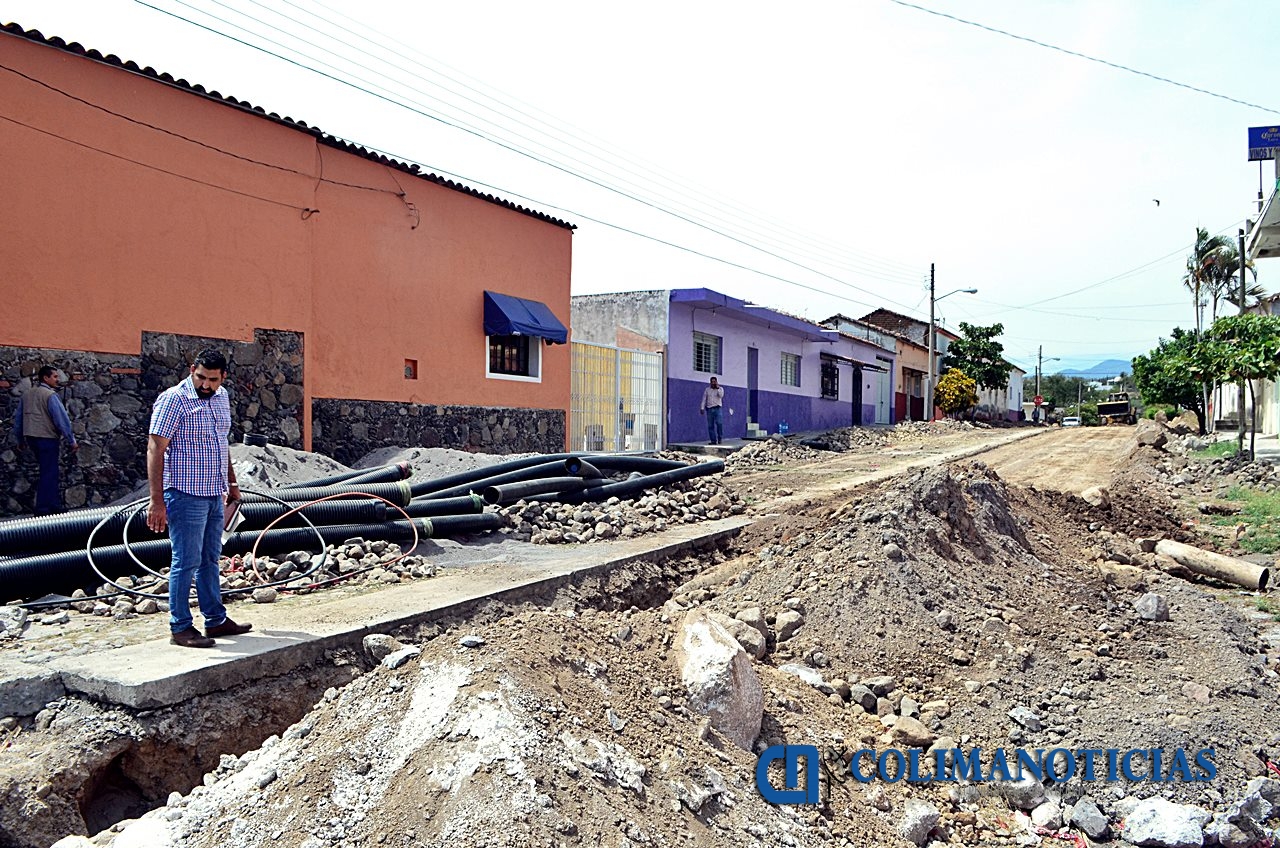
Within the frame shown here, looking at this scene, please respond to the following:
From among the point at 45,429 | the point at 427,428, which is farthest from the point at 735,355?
the point at 45,429

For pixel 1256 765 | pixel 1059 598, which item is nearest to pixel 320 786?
pixel 1256 765

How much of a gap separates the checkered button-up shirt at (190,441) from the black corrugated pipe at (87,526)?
2.09 m

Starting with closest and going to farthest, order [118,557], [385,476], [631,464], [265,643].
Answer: [265,643] → [118,557] → [385,476] → [631,464]

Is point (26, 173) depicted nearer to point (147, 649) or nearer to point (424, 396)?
point (424, 396)

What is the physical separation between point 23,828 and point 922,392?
44.6m

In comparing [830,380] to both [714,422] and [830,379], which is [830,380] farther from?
[714,422]

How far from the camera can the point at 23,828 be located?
322 cm

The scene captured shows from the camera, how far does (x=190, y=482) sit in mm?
4312

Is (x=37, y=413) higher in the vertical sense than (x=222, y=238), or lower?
lower

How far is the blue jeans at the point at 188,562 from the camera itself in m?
4.33

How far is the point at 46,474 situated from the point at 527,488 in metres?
4.74

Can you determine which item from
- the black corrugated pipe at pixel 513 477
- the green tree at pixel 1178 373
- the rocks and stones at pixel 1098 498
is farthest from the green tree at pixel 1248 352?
the black corrugated pipe at pixel 513 477

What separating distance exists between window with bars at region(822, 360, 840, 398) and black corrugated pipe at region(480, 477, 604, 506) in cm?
2226

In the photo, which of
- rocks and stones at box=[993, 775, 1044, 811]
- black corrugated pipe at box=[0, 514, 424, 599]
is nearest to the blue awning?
black corrugated pipe at box=[0, 514, 424, 599]
